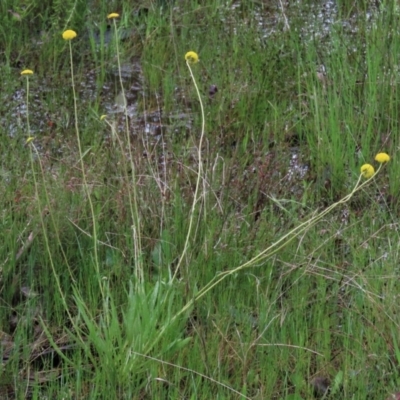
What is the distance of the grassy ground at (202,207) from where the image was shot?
2.17 m

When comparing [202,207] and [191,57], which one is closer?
[191,57]

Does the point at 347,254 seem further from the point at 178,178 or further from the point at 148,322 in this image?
the point at 148,322

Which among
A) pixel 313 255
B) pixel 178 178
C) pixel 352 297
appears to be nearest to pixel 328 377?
pixel 352 297

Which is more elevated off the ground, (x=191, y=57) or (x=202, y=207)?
(x=191, y=57)

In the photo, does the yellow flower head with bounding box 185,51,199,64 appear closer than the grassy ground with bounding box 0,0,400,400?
No

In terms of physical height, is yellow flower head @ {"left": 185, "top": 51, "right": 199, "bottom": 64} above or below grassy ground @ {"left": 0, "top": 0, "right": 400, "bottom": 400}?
above

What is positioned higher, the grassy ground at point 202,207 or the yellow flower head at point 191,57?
the yellow flower head at point 191,57

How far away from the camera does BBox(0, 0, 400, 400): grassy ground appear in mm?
2172

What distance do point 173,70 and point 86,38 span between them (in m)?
0.56

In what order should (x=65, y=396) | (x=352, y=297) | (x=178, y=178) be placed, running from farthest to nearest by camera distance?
1. (x=178, y=178)
2. (x=352, y=297)
3. (x=65, y=396)

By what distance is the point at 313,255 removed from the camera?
2582 millimetres

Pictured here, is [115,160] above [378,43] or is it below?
below

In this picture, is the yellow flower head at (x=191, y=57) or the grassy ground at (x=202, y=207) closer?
the grassy ground at (x=202, y=207)

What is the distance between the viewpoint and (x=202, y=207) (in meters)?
2.67
